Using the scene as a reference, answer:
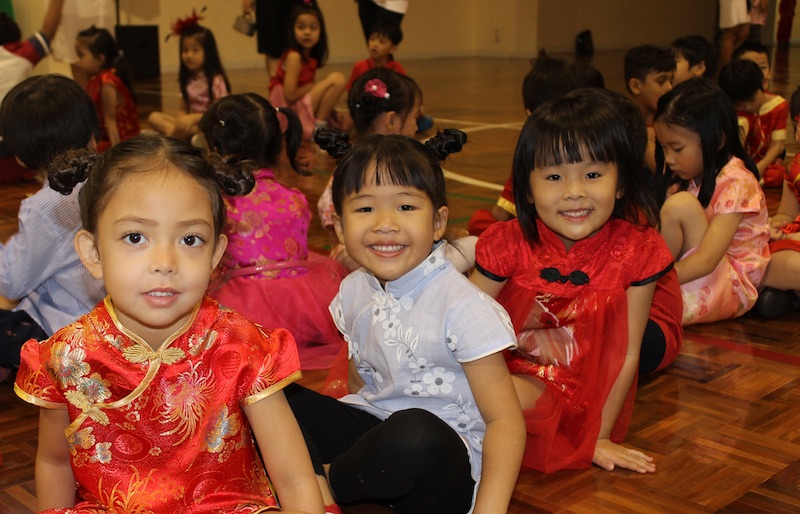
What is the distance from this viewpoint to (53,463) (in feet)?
4.35

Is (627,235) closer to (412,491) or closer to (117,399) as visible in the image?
(412,491)

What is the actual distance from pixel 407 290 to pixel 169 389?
479 mm

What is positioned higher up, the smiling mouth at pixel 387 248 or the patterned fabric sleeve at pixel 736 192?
the smiling mouth at pixel 387 248

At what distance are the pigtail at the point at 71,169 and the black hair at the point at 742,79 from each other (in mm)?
3268

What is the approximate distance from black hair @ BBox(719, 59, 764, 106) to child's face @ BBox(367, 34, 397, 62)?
7.55ft

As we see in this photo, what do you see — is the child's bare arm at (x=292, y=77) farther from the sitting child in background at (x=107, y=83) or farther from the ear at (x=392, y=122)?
the ear at (x=392, y=122)

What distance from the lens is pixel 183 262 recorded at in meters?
1.24

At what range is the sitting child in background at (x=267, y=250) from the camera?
2.50 meters

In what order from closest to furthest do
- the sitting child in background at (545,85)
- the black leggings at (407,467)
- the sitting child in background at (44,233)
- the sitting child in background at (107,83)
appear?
the black leggings at (407,467) < the sitting child in background at (44,233) < the sitting child in background at (545,85) < the sitting child in background at (107,83)

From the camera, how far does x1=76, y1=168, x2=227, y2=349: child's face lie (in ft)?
4.02

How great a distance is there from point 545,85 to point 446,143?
1467 mm

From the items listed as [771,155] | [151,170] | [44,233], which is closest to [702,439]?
[151,170]

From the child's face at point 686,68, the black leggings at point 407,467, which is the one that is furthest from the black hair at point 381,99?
the child's face at point 686,68

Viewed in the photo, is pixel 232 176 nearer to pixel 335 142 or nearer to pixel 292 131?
pixel 335 142
